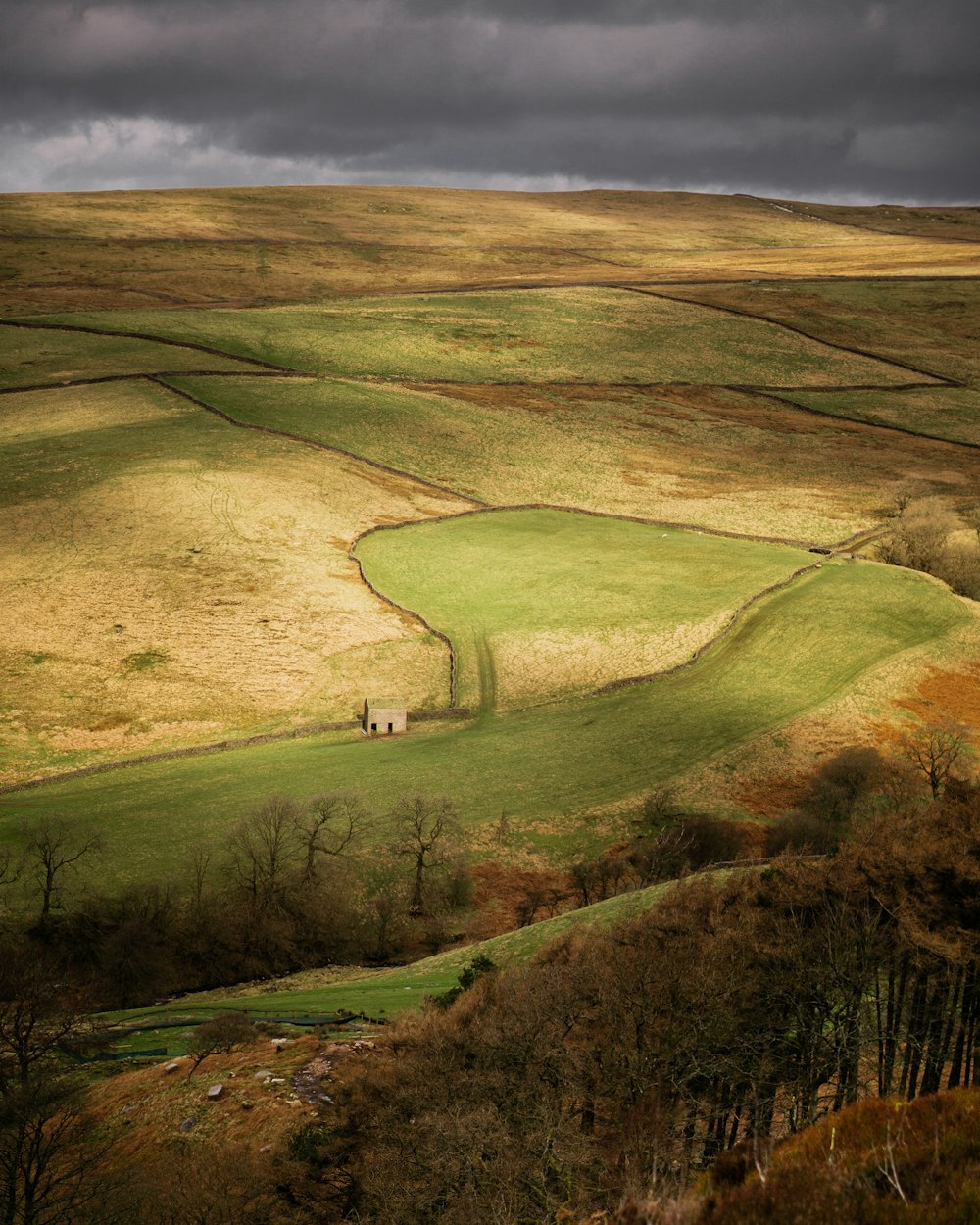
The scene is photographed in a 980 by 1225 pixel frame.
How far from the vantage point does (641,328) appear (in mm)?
138250

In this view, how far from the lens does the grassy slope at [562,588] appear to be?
61.4 metres

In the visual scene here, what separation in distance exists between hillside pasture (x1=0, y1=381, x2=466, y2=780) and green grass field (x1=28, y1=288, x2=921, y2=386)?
1153 inches

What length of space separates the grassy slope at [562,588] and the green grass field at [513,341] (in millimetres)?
42214

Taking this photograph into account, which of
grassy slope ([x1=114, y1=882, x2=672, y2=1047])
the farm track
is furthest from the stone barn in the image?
grassy slope ([x1=114, y1=882, x2=672, y2=1047])

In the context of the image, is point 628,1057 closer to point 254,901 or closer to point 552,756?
point 254,901

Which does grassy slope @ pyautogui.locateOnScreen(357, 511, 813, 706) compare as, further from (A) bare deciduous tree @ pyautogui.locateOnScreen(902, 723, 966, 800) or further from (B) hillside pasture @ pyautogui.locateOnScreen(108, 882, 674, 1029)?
(B) hillside pasture @ pyautogui.locateOnScreen(108, 882, 674, 1029)

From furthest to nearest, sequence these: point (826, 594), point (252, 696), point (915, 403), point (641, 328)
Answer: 1. point (641, 328)
2. point (915, 403)
3. point (826, 594)
4. point (252, 696)

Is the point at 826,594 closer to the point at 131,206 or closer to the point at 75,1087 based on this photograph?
the point at 75,1087

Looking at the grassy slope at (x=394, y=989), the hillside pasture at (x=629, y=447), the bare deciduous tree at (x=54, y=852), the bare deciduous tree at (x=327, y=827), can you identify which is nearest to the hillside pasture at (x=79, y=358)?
the hillside pasture at (x=629, y=447)

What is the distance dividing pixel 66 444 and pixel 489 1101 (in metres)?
82.1

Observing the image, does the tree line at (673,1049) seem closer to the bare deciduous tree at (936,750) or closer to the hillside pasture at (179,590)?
the bare deciduous tree at (936,750)

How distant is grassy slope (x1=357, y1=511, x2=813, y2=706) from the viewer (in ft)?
201

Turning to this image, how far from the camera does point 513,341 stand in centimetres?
13100

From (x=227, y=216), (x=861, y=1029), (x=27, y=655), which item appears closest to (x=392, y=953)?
(x=861, y=1029)
